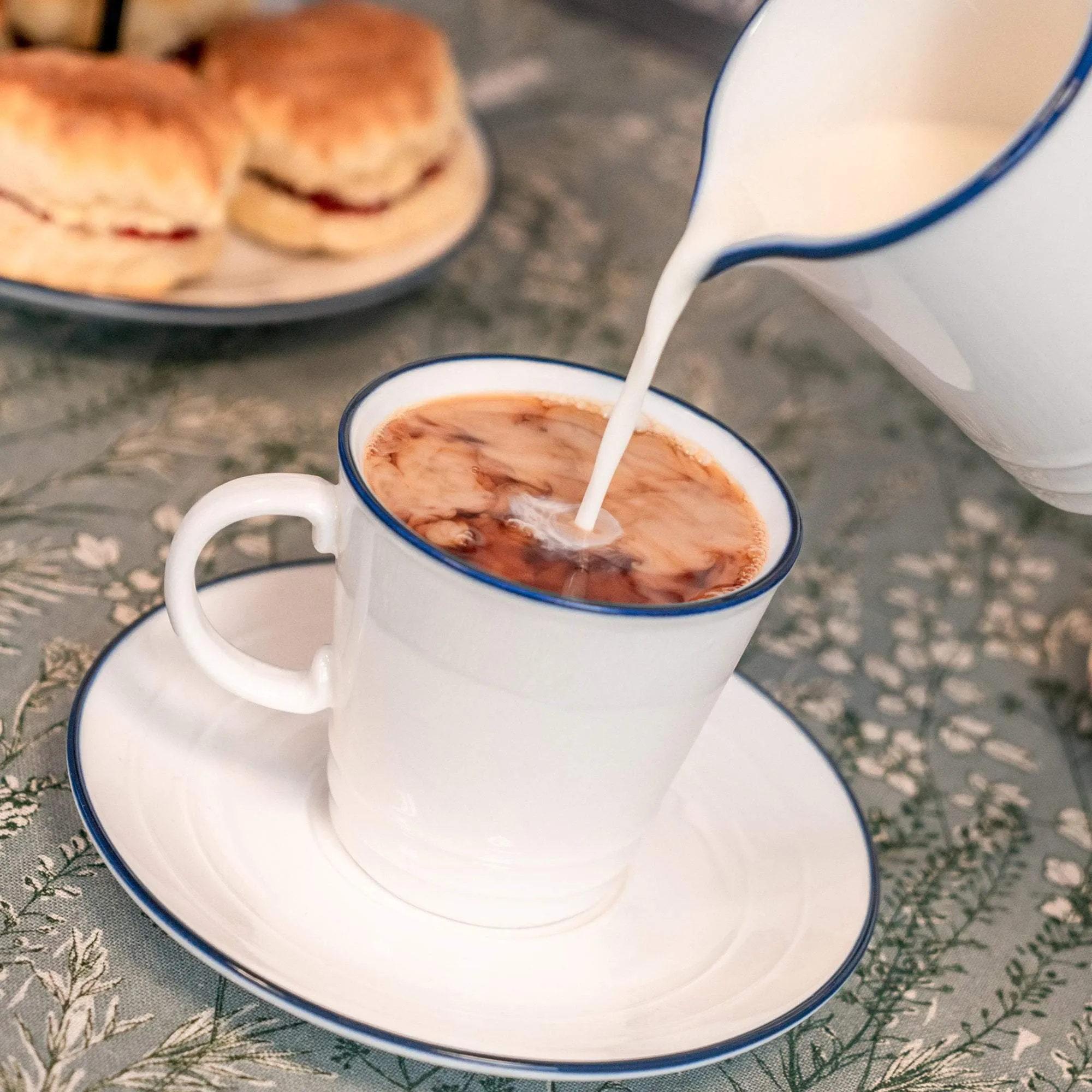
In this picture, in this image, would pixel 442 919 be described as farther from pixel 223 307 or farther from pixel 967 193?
pixel 223 307

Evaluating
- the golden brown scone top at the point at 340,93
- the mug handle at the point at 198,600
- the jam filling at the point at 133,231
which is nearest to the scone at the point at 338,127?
the golden brown scone top at the point at 340,93

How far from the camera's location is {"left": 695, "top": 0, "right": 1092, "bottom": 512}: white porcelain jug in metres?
0.53

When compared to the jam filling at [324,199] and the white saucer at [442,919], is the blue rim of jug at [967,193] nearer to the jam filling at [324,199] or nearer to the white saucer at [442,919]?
the white saucer at [442,919]

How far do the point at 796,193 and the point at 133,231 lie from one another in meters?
0.63

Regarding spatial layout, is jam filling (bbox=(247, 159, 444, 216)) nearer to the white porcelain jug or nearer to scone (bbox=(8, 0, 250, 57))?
scone (bbox=(8, 0, 250, 57))

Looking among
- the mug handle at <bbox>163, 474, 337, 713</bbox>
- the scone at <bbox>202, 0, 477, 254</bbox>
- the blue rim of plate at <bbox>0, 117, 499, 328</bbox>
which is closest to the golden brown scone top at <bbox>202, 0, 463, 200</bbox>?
the scone at <bbox>202, 0, 477, 254</bbox>

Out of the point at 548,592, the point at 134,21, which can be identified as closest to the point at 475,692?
the point at 548,592

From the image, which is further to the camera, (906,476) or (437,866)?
→ (906,476)

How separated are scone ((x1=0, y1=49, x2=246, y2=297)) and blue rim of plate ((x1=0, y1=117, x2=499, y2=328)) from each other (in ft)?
0.10

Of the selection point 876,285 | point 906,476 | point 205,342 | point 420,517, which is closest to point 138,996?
point 420,517

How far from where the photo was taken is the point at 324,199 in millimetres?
1259

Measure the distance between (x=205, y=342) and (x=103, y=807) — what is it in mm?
624

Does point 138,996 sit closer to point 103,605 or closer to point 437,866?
point 437,866

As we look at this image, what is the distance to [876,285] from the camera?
569 millimetres
